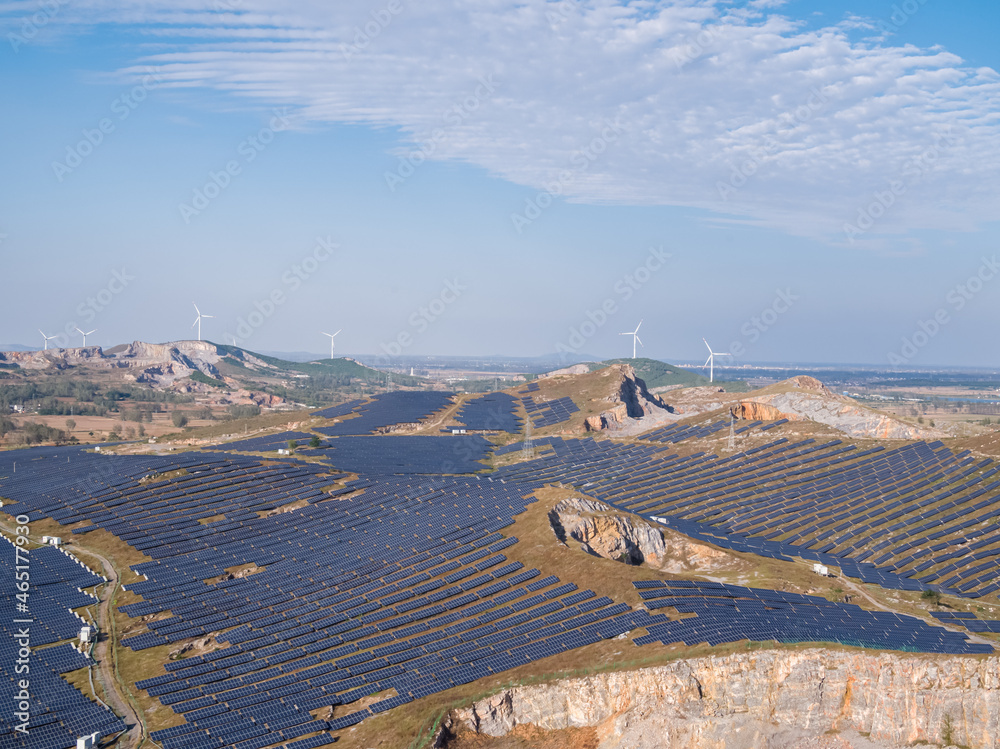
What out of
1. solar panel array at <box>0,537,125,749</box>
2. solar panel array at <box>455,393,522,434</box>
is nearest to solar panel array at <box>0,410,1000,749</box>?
solar panel array at <box>0,537,125,749</box>

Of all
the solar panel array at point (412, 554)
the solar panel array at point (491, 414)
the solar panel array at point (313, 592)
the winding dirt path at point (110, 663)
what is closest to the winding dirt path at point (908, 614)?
the solar panel array at point (412, 554)

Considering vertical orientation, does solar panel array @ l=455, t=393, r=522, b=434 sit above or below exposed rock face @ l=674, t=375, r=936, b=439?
below

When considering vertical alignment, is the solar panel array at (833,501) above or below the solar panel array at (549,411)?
below

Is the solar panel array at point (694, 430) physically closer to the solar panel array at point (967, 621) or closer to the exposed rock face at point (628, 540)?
the exposed rock face at point (628, 540)

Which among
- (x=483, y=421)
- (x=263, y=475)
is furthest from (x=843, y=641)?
(x=483, y=421)

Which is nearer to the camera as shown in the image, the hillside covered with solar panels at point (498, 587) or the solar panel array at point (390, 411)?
the hillside covered with solar panels at point (498, 587)

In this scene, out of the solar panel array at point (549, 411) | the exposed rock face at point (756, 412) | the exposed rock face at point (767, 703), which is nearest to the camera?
the exposed rock face at point (767, 703)

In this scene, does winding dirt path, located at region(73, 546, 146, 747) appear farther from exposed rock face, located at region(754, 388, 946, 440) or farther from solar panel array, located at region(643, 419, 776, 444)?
exposed rock face, located at region(754, 388, 946, 440)

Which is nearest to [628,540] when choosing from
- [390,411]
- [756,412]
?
[756,412]
